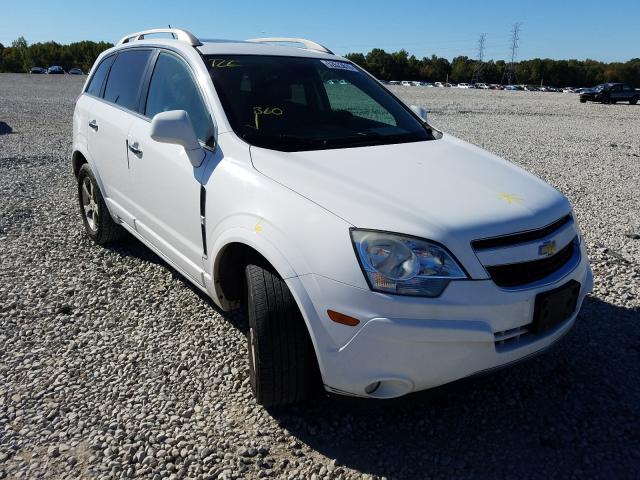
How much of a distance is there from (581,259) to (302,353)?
4.97 ft

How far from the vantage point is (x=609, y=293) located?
420cm

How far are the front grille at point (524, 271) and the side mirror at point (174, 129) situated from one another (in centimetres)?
172

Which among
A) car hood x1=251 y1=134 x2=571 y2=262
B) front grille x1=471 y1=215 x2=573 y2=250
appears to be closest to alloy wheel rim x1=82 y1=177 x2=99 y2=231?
car hood x1=251 y1=134 x2=571 y2=262

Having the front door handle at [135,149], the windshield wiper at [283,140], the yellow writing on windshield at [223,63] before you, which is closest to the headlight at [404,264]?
the windshield wiper at [283,140]

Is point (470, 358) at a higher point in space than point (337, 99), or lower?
lower

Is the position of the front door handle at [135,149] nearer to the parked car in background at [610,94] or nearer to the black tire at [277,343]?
the black tire at [277,343]

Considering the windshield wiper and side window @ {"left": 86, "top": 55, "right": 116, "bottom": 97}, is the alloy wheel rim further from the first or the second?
the windshield wiper

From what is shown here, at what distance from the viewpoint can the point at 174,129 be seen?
2.90 m

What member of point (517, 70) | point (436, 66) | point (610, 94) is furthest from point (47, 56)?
point (610, 94)

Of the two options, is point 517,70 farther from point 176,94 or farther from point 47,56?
point 176,94

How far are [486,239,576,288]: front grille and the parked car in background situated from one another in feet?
110

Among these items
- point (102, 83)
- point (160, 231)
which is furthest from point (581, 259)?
point (102, 83)

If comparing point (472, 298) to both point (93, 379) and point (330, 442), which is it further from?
point (93, 379)

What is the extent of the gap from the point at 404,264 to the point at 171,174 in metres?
1.72
